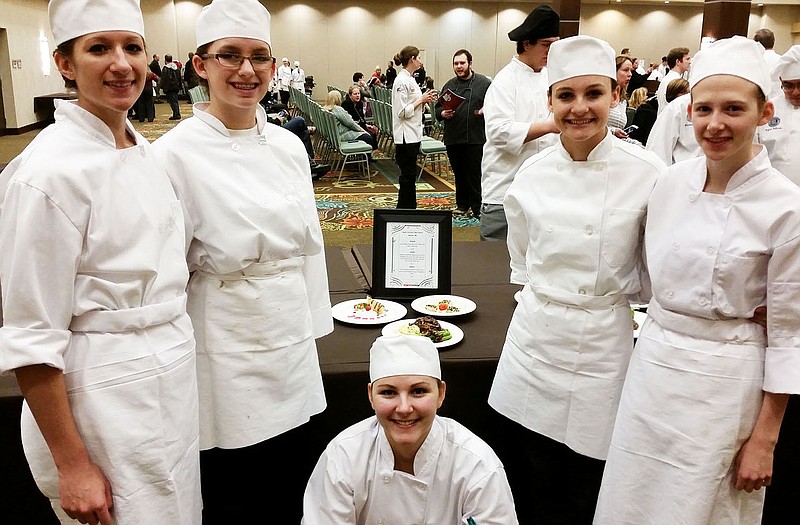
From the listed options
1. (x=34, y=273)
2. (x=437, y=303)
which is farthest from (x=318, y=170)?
(x=34, y=273)

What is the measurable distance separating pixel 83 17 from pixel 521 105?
2.27m

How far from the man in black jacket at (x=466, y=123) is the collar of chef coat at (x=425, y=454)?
157 inches

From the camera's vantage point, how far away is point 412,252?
2475mm

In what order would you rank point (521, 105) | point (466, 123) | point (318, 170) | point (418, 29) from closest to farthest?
point (521, 105), point (466, 123), point (318, 170), point (418, 29)

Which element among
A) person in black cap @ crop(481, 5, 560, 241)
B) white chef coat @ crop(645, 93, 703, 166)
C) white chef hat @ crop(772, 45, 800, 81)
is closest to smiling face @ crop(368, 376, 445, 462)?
person in black cap @ crop(481, 5, 560, 241)

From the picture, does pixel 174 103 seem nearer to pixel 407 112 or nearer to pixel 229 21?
pixel 407 112

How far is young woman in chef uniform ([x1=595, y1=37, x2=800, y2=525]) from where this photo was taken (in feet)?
4.47

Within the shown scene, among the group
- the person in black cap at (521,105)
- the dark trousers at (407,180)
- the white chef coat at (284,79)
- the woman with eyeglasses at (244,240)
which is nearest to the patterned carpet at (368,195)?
the dark trousers at (407,180)

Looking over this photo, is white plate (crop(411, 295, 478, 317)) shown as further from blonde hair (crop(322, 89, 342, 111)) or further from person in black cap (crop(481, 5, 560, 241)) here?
blonde hair (crop(322, 89, 342, 111))

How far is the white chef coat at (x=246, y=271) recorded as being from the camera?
4.99ft

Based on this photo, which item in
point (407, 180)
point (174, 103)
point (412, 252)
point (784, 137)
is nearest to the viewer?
point (412, 252)

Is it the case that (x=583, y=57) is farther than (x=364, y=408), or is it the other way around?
(x=364, y=408)

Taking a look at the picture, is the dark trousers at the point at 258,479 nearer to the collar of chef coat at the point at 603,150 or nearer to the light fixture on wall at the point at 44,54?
the collar of chef coat at the point at 603,150

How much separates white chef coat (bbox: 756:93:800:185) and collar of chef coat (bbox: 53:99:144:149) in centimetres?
333
